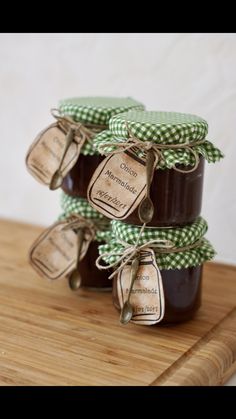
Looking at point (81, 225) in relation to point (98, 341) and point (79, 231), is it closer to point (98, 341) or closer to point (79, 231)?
point (79, 231)

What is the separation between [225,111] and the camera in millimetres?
1042

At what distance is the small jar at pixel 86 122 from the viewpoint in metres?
0.91

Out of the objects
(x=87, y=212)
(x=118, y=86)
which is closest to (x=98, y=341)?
(x=87, y=212)

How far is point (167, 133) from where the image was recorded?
0.79 m

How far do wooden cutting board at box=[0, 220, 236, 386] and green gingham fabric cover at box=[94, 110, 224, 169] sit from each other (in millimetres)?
199

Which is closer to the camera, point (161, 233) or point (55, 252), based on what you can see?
point (161, 233)

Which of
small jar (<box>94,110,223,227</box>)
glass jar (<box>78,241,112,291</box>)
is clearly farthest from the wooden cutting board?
small jar (<box>94,110,223,227</box>)

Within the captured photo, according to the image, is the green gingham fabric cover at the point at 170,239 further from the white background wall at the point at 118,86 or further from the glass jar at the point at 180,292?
the white background wall at the point at 118,86

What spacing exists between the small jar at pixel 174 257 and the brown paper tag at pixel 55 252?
10 centimetres

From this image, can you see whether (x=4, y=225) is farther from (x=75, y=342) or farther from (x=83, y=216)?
(x=75, y=342)

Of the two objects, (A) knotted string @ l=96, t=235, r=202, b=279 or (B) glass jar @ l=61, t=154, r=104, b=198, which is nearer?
(A) knotted string @ l=96, t=235, r=202, b=279

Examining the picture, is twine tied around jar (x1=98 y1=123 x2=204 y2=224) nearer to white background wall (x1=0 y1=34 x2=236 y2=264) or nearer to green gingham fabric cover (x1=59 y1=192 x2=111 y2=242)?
green gingham fabric cover (x1=59 y1=192 x2=111 y2=242)

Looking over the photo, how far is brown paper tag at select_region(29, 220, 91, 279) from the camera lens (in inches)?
38.0

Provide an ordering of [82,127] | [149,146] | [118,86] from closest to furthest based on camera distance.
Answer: [149,146] → [82,127] → [118,86]
